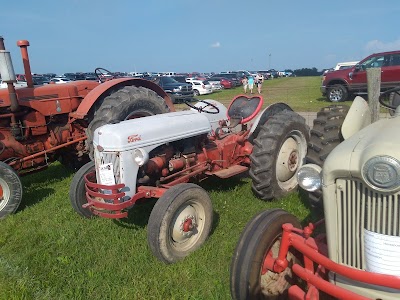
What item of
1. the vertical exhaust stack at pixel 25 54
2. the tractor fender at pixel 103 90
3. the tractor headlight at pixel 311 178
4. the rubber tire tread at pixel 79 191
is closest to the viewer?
the tractor headlight at pixel 311 178

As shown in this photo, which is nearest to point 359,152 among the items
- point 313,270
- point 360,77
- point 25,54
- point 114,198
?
point 313,270

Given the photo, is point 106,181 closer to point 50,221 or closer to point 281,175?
point 50,221

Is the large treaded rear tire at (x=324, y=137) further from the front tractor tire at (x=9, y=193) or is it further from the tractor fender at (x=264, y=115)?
the front tractor tire at (x=9, y=193)

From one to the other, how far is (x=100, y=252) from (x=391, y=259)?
2515mm

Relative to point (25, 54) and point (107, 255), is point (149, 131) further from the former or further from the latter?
point (25, 54)

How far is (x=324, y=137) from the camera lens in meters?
3.38

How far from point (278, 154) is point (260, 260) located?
221 centimetres

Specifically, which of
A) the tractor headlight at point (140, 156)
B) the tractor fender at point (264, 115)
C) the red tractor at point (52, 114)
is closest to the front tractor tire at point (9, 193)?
the red tractor at point (52, 114)

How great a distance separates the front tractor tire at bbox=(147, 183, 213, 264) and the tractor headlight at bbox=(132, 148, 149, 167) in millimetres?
400

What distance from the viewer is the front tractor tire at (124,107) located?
4.44m

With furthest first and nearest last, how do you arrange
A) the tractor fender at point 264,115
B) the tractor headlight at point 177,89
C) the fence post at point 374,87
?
1. the tractor headlight at point 177,89
2. the fence post at point 374,87
3. the tractor fender at point 264,115

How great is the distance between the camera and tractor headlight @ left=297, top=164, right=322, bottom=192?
2.13 m

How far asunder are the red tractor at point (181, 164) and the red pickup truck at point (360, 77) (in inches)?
373

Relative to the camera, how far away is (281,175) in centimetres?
434
